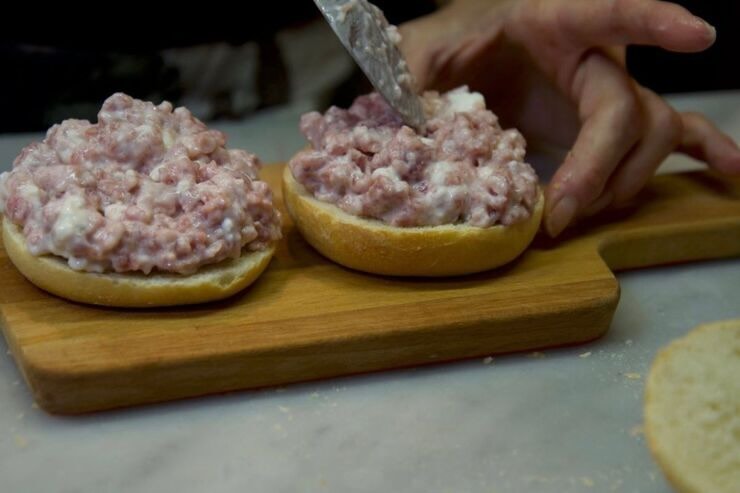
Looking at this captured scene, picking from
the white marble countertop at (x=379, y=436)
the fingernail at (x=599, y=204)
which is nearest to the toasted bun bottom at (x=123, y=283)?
the white marble countertop at (x=379, y=436)

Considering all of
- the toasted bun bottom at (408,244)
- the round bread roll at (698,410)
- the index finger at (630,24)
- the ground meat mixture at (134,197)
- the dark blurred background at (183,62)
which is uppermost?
the index finger at (630,24)

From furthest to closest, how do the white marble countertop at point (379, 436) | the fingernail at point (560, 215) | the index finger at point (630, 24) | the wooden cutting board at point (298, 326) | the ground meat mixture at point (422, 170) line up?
the fingernail at point (560, 215) < the index finger at point (630, 24) < the ground meat mixture at point (422, 170) < the wooden cutting board at point (298, 326) < the white marble countertop at point (379, 436)

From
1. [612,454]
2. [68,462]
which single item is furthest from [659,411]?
[68,462]

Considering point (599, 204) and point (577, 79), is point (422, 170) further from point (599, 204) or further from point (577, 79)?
point (577, 79)

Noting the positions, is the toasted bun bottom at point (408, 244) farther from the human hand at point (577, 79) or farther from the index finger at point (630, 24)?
the index finger at point (630, 24)

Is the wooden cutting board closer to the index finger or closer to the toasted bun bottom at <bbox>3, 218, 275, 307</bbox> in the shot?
the toasted bun bottom at <bbox>3, 218, 275, 307</bbox>

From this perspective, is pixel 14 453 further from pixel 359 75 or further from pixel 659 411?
pixel 359 75
